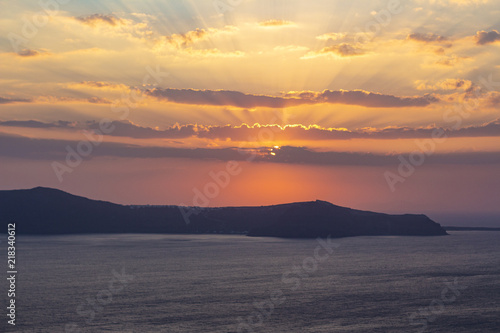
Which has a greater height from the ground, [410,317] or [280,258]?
[280,258]

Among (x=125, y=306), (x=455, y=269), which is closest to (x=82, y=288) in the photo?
(x=125, y=306)

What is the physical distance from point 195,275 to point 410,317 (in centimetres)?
4878

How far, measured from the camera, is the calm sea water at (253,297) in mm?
60406

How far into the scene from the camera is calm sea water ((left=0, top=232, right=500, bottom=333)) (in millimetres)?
60406

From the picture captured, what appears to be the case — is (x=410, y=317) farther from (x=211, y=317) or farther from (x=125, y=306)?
(x=125, y=306)

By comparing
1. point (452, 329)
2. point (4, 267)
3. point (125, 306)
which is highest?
point (4, 267)

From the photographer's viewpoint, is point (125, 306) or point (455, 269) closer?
point (125, 306)

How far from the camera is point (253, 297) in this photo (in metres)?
77.2

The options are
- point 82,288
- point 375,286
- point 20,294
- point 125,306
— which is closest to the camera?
point 125,306

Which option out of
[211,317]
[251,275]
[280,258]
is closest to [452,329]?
[211,317]

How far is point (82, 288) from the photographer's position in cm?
8500

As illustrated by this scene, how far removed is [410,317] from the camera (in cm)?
6531

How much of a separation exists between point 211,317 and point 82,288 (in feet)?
104

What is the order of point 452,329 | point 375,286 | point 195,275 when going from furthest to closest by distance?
point 195,275 < point 375,286 < point 452,329
